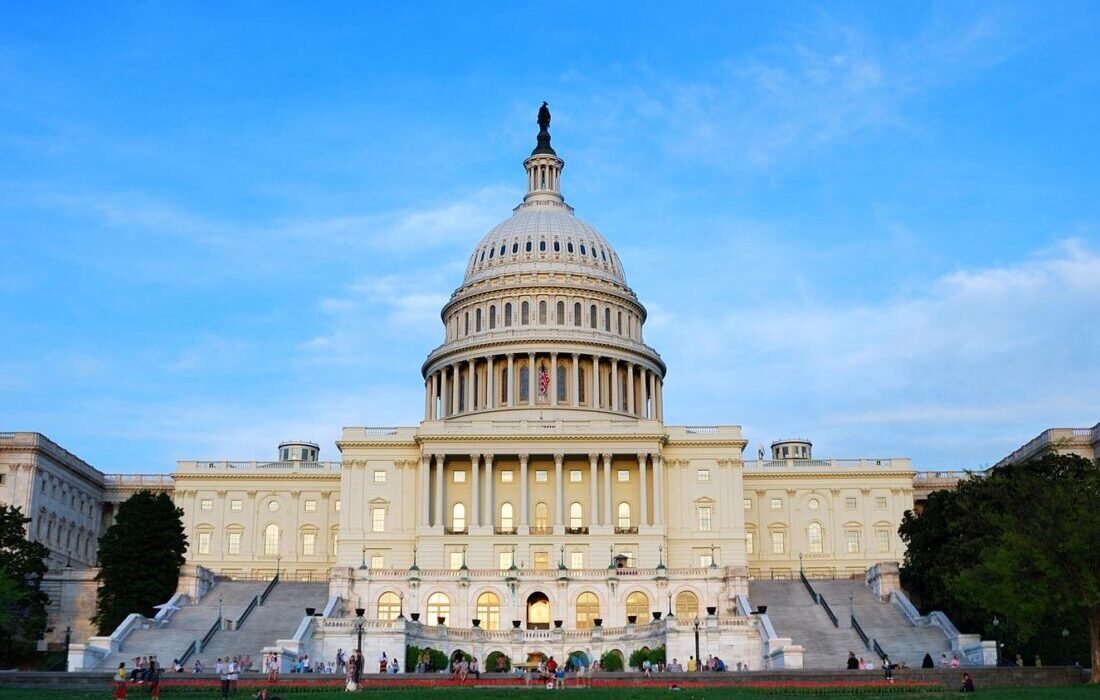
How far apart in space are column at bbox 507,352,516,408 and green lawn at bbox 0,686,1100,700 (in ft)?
213

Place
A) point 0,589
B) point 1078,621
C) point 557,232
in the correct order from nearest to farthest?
point 1078,621 → point 0,589 → point 557,232

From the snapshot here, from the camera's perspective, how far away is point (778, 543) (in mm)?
113375

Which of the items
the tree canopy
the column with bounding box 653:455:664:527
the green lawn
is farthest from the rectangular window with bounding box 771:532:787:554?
the green lawn

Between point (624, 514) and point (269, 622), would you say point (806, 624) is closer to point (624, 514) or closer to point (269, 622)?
point (624, 514)

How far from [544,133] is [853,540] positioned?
50.4m

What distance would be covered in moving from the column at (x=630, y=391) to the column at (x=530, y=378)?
28.0 feet

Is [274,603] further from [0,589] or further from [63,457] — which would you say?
[63,457]

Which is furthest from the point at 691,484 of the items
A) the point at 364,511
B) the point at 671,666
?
the point at 671,666

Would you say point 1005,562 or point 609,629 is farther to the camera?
point 609,629

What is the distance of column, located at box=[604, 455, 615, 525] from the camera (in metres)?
100

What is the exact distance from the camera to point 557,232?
127 m

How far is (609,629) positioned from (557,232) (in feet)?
190

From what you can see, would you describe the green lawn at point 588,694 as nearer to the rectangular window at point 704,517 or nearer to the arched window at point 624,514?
the arched window at point 624,514

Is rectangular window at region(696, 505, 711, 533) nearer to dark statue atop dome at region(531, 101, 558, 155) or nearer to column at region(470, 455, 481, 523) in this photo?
column at region(470, 455, 481, 523)
